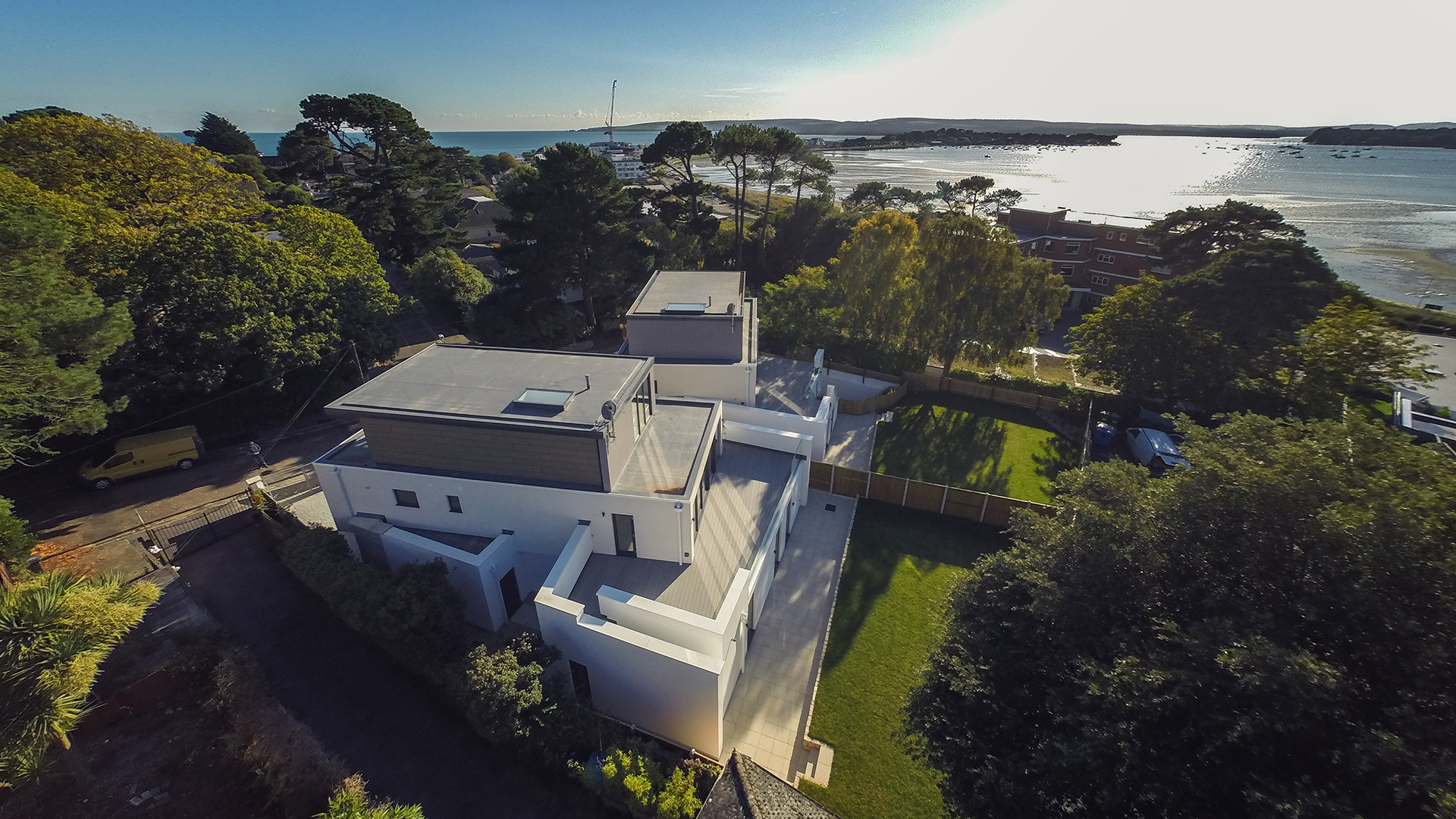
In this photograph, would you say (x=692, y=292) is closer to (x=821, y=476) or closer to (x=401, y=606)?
(x=821, y=476)

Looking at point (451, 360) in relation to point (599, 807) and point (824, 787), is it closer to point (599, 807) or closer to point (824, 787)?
point (599, 807)

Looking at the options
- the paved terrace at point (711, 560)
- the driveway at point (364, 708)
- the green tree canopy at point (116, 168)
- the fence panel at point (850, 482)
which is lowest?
the driveway at point (364, 708)

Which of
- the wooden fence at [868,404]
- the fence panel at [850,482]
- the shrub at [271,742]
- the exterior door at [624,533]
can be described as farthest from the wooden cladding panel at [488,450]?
the wooden fence at [868,404]

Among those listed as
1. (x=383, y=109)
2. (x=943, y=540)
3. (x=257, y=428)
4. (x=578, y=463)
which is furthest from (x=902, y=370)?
(x=383, y=109)

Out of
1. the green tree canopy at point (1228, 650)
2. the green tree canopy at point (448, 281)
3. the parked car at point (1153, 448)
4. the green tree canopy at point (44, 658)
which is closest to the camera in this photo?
the green tree canopy at point (1228, 650)

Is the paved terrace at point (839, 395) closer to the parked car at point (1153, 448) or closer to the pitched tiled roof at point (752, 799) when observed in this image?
the parked car at point (1153, 448)

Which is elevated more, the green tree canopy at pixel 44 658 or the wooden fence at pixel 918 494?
the green tree canopy at pixel 44 658
